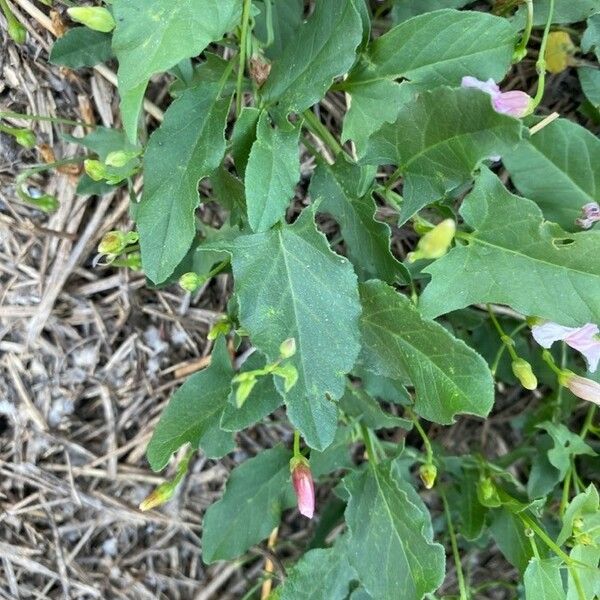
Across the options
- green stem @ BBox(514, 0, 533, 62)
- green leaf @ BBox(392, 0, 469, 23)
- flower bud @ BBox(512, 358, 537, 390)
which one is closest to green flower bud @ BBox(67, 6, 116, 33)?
green leaf @ BBox(392, 0, 469, 23)

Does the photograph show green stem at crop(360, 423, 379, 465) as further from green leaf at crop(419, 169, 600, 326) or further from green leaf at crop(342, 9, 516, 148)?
green leaf at crop(342, 9, 516, 148)

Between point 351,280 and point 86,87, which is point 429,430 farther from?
point 86,87

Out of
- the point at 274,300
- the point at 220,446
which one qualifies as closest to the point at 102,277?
the point at 220,446

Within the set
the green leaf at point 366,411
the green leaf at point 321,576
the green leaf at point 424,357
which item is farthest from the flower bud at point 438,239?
the green leaf at point 321,576

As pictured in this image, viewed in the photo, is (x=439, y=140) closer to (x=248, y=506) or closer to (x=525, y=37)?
(x=525, y=37)

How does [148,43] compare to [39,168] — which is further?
[39,168]

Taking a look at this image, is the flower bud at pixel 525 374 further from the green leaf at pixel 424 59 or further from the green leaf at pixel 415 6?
the green leaf at pixel 415 6

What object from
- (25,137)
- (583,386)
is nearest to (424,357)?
(583,386)
